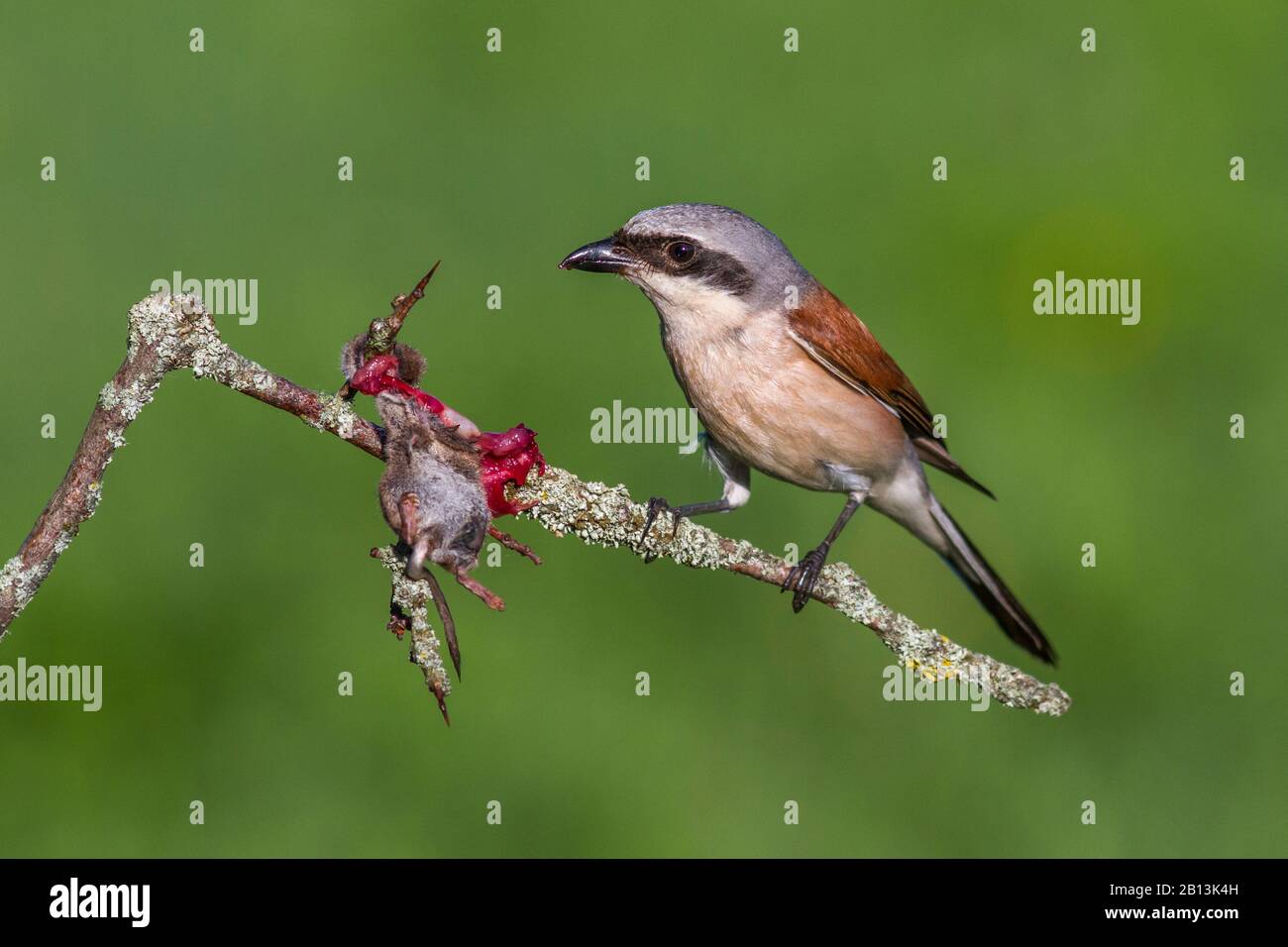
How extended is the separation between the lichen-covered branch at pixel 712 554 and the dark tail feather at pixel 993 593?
1790mm

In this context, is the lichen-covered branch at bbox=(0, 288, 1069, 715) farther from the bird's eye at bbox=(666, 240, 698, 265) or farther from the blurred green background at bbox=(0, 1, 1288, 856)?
the blurred green background at bbox=(0, 1, 1288, 856)

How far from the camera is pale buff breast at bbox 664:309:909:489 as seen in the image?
4.89 metres

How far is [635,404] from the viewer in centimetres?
768

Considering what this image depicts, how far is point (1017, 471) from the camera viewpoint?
800 cm

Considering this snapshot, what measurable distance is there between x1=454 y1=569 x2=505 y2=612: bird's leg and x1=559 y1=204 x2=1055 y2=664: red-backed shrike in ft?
5.35

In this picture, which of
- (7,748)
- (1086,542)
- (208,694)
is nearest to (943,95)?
(1086,542)

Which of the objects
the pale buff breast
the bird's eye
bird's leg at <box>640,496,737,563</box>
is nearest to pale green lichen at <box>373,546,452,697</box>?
bird's leg at <box>640,496,737,563</box>

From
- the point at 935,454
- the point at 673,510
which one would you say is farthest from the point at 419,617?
the point at 935,454

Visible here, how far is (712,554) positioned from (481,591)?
3.36 feet

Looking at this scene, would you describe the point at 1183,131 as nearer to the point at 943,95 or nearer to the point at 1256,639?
the point at 943,95

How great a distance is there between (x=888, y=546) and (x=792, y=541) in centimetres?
76

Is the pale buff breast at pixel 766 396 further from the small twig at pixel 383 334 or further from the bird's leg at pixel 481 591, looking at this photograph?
the bird's leg at pixel 481 591

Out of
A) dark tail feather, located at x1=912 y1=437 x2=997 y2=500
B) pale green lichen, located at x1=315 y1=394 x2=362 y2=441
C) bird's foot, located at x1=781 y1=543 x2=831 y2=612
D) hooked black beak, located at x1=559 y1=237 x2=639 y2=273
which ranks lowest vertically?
bird's foot, located at x1=781 y1=543 x2=831 y2=612

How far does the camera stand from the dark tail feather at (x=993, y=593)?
5457mm
